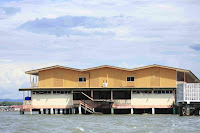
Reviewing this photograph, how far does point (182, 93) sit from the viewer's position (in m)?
57.9

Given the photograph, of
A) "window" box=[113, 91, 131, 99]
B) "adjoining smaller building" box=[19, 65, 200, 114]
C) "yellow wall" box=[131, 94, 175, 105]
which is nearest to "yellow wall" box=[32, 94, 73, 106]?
"adjoining smaller building" box=[19, 65, 200, 114]

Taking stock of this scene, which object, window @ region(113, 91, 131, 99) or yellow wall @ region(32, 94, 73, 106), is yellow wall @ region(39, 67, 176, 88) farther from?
window @ region(113, 91, 131, 99)

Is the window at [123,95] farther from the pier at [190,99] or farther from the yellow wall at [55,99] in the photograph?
the pier at [190,99]

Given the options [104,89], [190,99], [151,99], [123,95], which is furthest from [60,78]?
[190,99]

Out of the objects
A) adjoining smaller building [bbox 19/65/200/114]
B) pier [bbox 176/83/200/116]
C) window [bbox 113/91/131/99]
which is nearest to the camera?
pier [bbox 176/83/200/116]

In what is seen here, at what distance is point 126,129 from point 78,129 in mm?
4320

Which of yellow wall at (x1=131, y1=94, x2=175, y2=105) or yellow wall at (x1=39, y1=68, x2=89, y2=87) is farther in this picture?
yellow wall at (x1=39, y1=68, x2=89, y2=87)

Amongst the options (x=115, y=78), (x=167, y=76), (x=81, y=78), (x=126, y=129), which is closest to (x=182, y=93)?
(x=167, y=76)

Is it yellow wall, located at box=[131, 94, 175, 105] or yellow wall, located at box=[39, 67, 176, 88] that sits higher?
yellow wall, located at box=[39, 67, 176, 88]

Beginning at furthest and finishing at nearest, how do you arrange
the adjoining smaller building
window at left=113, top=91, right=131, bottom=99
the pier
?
window at left=113, top=91, right=131, bottom=99 < the adjoining smaller building < the pier

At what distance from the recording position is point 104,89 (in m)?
65.4

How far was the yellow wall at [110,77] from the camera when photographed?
215 ft

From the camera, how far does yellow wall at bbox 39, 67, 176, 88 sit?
2584 inches

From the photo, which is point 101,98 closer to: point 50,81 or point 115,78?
point 115,78
